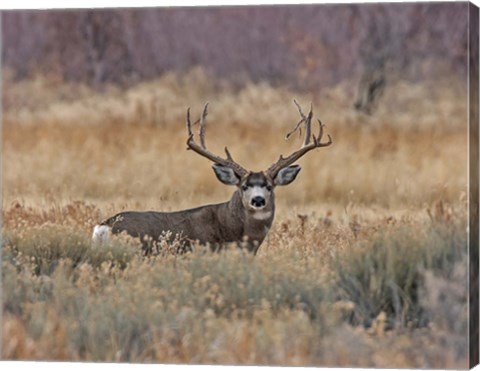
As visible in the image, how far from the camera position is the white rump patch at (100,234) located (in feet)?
53.3

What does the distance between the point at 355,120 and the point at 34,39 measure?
7.73 ft

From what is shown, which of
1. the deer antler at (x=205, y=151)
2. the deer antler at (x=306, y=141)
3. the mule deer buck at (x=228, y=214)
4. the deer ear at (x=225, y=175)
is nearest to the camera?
the deer antler at (x=306, y=141)

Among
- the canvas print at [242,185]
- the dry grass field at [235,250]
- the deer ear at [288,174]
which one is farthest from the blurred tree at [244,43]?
the deer ear at [288,174]

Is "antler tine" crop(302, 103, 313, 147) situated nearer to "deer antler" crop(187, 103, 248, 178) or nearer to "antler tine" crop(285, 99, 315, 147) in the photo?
"antler tine" crop(285, 99, 315, 147)

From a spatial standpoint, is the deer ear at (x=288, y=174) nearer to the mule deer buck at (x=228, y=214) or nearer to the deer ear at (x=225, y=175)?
the mule deer buck at (x=228, y=214)

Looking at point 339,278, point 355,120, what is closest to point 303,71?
point 355,120

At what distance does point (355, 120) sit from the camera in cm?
1616

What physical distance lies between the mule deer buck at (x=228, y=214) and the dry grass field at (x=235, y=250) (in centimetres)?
8

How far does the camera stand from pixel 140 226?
16.6 m

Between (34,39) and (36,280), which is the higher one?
(34,39)

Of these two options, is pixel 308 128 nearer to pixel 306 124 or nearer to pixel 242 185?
pixel 306 124

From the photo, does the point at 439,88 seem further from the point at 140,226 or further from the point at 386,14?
the point at 140,226

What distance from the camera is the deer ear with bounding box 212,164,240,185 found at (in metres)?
16.5

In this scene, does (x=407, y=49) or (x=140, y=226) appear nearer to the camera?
(x=407, y=49)
